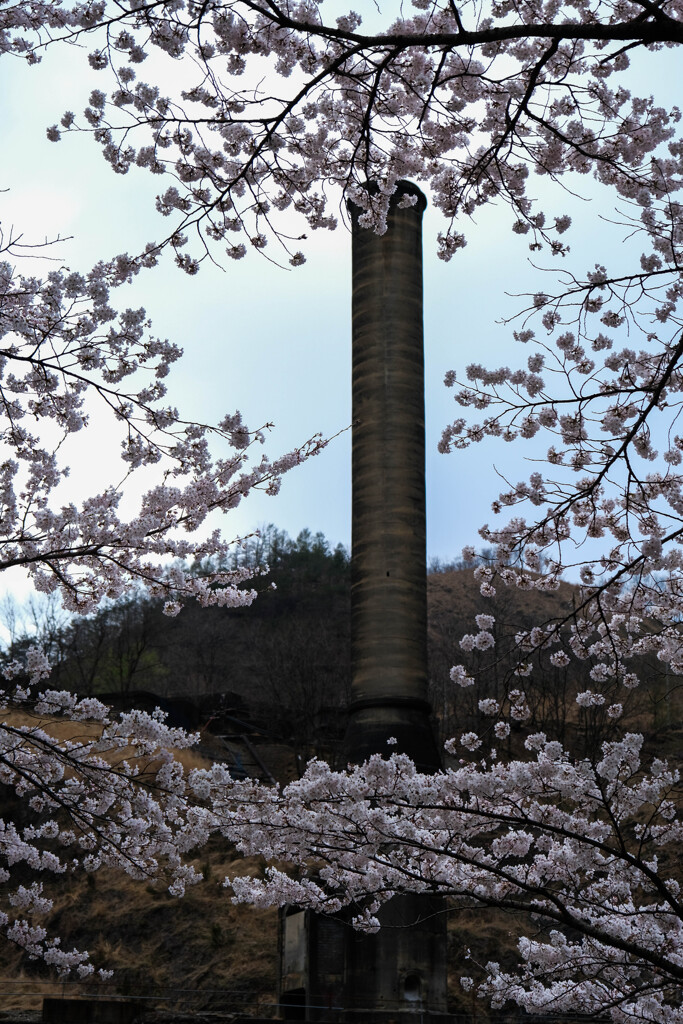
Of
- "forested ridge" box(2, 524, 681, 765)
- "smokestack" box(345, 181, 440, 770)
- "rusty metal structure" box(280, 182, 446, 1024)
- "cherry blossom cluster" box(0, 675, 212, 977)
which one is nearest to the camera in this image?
"cherry blossom cluster" box(0, 675, 212, 977)

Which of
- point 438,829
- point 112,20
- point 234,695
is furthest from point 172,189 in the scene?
point 234,695

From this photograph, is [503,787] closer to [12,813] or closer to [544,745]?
[544,745]

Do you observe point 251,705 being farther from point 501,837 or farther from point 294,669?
point 501,837

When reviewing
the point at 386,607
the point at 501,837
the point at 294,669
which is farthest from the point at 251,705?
the point at 501,837

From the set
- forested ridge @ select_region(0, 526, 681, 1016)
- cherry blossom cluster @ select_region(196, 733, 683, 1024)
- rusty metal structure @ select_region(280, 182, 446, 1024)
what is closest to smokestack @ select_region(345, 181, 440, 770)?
rusty metal structure @ select_region(280, 182, 446, 1024)

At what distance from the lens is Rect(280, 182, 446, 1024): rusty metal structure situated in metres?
14.5

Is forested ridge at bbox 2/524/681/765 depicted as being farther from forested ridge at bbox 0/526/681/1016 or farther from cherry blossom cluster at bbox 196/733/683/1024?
cherry blossom cluster at bbox 196/733/683/1024

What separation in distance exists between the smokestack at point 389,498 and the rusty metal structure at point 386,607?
0.02 m

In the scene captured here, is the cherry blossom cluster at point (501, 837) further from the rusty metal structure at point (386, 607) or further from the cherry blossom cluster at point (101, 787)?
the rusty metal structure at point (386, 607)

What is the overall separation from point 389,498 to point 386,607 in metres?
1.77

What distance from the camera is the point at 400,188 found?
18.1 metres

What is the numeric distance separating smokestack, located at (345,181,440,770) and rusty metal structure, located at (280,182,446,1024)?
0.06ft

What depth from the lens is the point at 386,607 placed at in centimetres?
1628

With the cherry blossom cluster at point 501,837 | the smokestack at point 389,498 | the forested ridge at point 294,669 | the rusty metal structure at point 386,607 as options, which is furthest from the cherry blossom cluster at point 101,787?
the forested ridge at point 294,669
